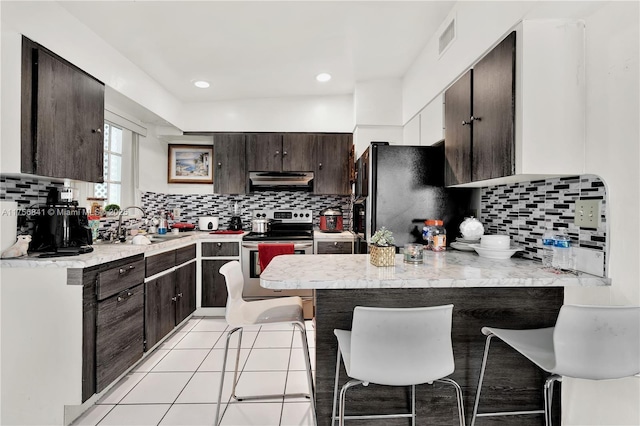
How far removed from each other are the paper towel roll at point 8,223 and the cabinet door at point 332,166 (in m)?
2.61

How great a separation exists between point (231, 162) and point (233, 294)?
2.39 m

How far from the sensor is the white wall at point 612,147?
1248mm

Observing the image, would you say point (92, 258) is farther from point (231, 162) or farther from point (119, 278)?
point (231, 162)

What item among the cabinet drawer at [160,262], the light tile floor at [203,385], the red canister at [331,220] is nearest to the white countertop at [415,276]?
the light tile floor at [203,385]

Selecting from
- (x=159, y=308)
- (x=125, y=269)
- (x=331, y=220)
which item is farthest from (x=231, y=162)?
(x=125, y=269)

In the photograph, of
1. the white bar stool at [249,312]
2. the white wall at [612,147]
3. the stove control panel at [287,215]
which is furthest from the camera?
the stove control panel at [287,215]

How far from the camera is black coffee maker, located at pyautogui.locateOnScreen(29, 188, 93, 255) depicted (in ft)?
6.45

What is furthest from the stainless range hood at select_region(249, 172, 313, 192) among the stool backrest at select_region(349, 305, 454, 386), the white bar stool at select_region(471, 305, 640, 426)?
the white bar stool at select_region(471, 305, 640, 426)

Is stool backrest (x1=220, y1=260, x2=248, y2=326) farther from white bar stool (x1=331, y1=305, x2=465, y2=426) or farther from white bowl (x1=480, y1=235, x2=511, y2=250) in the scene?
white bowl (x1=480, y1=235, x2=511, y2=250)

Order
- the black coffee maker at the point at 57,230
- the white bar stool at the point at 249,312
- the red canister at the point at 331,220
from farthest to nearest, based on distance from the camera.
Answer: the red canister at the point at 331,220, the black coffee maker at the point at 57,230, the white bar stool at the point at 249,312

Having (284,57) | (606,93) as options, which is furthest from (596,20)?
(284,57)

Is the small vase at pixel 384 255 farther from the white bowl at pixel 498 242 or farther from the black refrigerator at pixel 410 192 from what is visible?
the black refrigerator at pixel 410 192

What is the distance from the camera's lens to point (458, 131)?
201cm

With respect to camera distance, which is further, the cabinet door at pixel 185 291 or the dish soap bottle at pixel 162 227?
the dish soap bottle at pixel 162 227
